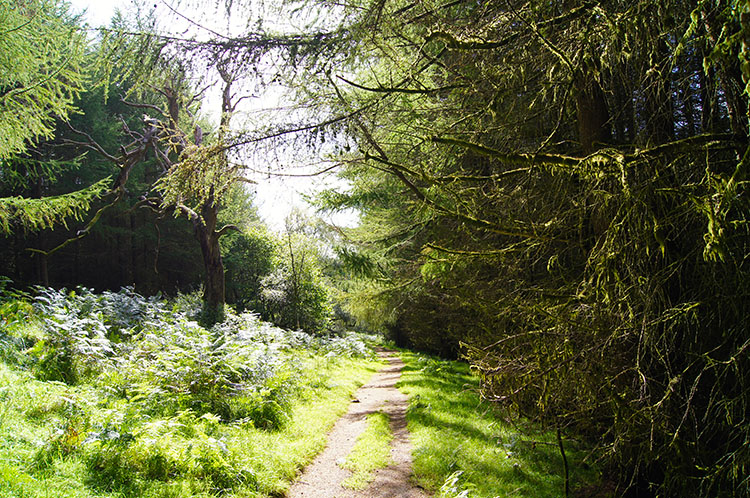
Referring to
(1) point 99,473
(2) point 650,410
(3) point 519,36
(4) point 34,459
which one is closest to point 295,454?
(1) point 99,473

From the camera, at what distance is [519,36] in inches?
147

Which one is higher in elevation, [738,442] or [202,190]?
[202,190]

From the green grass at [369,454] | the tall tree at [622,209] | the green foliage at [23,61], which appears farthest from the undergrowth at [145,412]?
the green foliage at [23,61]

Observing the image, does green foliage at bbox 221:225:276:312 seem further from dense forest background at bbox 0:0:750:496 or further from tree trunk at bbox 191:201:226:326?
dense forest background at bbox 0:0:750:496

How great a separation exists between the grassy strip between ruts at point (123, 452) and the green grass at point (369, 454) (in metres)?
0.62

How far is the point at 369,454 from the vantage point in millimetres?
5934

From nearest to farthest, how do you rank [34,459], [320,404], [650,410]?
[650,410], [34,459], [320,404]

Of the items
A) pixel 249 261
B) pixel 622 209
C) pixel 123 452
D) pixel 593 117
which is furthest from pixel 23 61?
pixel 249 261

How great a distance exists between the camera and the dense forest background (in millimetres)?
2730

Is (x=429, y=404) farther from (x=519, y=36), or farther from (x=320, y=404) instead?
(x=519, y=36)

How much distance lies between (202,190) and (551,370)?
4.77 m

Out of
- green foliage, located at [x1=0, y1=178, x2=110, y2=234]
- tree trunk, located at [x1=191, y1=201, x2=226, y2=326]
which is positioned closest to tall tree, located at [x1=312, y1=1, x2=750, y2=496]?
green foliage, located at [x1=0, y1=178, x2=110, y2=234]

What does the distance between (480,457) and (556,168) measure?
178 inches

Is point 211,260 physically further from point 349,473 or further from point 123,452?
point 123,452
